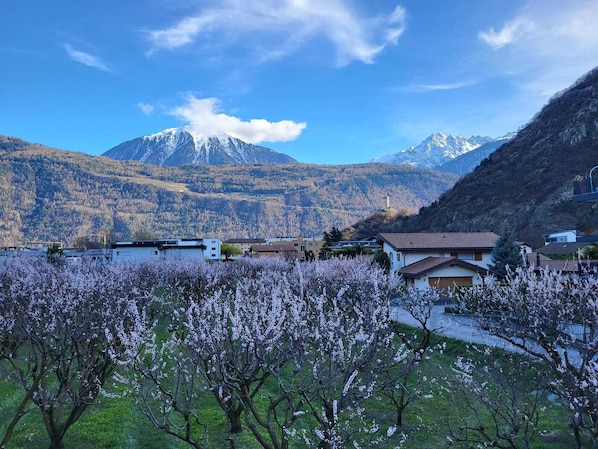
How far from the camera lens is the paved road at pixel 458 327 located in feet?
69.8

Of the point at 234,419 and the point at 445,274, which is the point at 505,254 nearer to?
the point at 445,274

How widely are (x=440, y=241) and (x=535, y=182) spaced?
184 ft

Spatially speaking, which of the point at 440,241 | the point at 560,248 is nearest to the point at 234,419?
the point at 440,241

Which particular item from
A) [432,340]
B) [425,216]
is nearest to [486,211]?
[425,216]

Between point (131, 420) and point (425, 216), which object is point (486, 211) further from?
point (131, 420)

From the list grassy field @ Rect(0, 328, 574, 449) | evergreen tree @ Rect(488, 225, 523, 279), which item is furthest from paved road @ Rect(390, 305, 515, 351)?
evergreen tree @ Rect(488, 225, 523, 279)

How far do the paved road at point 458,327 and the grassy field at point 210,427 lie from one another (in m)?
2.59

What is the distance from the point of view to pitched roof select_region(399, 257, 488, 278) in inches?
1655

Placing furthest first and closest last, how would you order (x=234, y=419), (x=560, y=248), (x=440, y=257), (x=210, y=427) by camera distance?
(x=560, y=248) < (x=440, y=257) < (x=210, y=427) < (x=234, y=419)

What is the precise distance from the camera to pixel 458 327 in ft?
89.3

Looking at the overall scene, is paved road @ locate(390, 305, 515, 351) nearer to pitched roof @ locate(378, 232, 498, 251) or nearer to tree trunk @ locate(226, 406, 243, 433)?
tree trunk @ locate(226, 406, 243, 433)

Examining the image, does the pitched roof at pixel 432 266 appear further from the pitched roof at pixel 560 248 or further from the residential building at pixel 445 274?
the pitched roof at pixel 560 248

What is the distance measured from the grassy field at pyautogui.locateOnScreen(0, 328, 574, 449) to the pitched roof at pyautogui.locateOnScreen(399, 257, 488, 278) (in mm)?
26470

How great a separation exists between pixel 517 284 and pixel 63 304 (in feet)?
51.6
